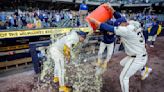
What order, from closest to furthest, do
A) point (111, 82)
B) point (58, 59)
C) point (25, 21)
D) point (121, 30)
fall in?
point (121, 30), point (58, 59), point (111, 82), point (25, 21)

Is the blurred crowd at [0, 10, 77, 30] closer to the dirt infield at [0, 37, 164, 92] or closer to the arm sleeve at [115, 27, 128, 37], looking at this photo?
the dirt infield at [0, 37, 164, 92]

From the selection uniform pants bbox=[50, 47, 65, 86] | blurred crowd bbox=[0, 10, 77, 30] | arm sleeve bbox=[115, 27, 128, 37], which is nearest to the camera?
arm sleeve bbox=[115, 27, 128, 37]

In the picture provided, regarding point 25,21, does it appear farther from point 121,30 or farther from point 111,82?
point 121,30

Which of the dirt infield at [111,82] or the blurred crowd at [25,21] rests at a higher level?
the blurred crowd at [25,21]

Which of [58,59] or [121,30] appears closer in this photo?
[121,30]

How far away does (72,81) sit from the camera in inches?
196

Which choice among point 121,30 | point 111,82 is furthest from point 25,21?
point 121,30

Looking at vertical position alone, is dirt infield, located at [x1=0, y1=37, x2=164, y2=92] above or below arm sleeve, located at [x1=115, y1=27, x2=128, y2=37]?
below

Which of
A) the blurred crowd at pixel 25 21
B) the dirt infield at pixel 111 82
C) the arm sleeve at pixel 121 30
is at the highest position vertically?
the arm sleeve at pixel 121 30

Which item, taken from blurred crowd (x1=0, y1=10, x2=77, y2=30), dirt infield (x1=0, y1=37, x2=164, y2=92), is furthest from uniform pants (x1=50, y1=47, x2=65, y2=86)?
blurred crowd (x1=0, y1=10, x2=77, y2=30)

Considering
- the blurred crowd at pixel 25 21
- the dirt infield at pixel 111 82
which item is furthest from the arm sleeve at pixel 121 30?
the blurred crowd at pixel 25 21

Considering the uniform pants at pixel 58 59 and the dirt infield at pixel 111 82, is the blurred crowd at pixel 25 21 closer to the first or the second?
the dirt infield at pixel 111 82

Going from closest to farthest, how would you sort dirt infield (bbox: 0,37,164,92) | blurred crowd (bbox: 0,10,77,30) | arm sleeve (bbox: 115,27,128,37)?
arm sleeve (bbox: 115,27,128,37), dirt infield (bbox: 0,37,164,92), blurred crowd (bbox: 0,10,77,30)

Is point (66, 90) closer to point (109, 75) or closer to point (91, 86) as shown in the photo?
point (91, 86)
